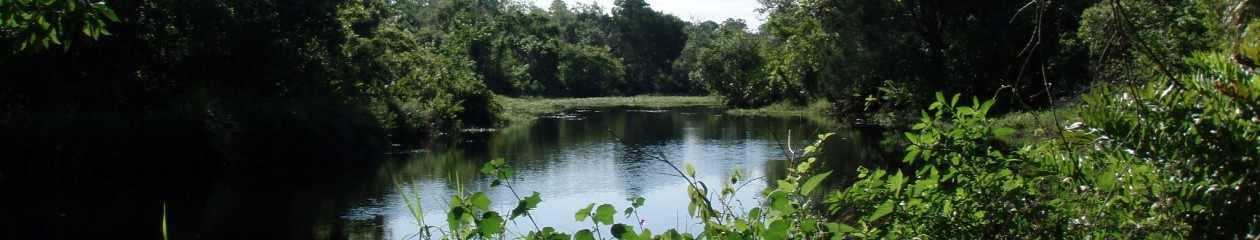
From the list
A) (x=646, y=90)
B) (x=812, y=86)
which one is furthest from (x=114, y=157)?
(x=646, y=90)

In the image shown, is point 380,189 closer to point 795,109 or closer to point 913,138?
point 913,138

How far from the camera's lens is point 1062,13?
80.6 feet

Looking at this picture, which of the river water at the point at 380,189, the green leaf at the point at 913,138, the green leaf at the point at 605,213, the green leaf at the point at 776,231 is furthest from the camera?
the river water at the point at 380,189

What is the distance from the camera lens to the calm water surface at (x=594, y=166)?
12219 millimetres

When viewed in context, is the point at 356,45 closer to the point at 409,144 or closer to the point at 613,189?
the point at 409,144

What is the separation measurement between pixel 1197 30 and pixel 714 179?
8.45m

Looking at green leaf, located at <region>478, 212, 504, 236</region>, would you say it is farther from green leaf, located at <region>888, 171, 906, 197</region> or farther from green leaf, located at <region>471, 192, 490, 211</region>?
green leaf, located at <region>888, 171, 906, 197</region>

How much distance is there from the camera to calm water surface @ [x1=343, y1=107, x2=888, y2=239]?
12219 millimetres

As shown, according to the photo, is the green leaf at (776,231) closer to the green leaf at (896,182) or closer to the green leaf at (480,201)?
the green leaf at (896,182)

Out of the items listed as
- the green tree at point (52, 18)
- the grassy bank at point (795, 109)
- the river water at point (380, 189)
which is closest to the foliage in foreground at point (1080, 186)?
the river water at point (380, 189)

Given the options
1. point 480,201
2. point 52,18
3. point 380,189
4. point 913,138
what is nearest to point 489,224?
point 480,201

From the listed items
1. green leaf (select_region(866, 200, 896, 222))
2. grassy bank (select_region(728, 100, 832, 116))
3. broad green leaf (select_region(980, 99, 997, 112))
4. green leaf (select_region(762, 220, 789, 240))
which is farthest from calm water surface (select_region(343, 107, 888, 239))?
grassy bank (select_region(728, 100, 832, 116))

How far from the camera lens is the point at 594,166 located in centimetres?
1856

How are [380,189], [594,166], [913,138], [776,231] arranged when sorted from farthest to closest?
[594,166]
[380,189]
[913,138]
[776,231]
